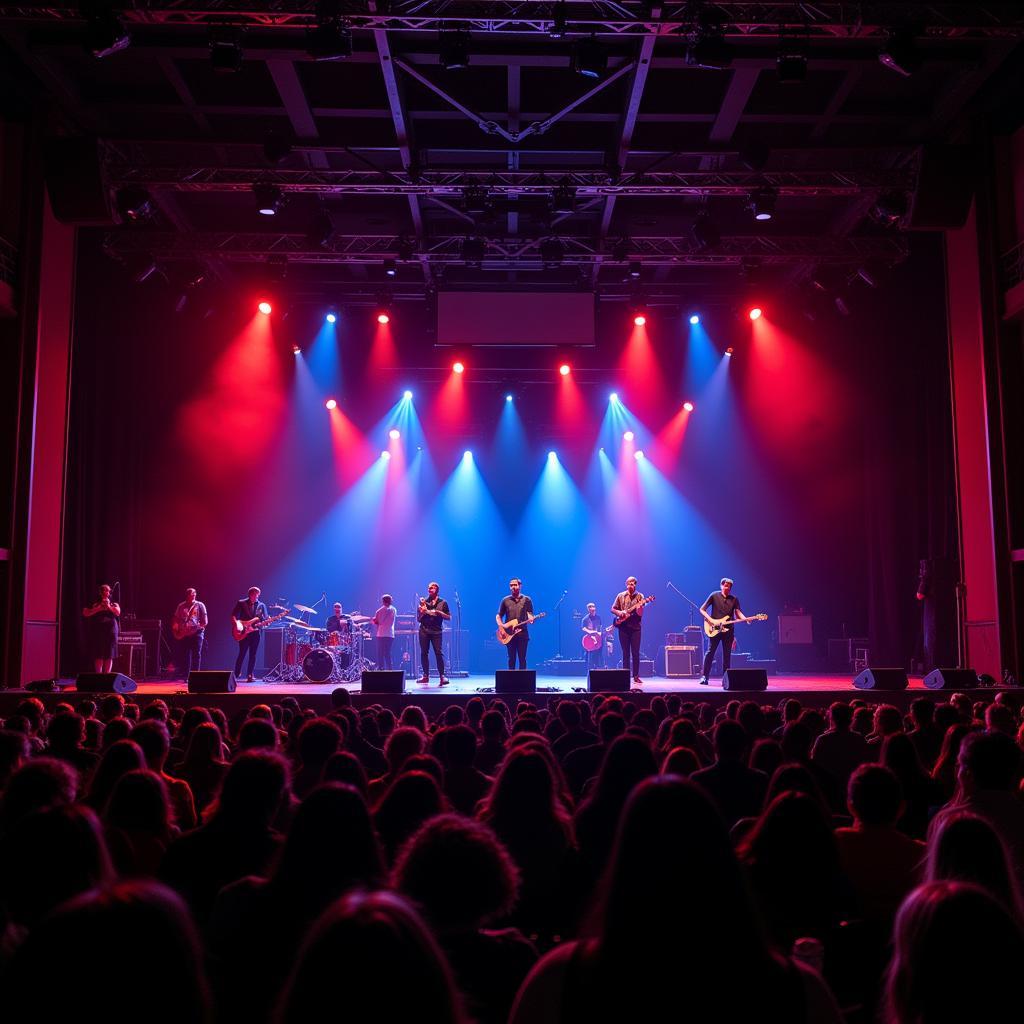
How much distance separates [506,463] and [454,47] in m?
12.0

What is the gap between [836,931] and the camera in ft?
9.87

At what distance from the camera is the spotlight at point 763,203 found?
14414mm

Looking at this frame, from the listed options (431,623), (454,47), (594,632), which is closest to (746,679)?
(431,623)

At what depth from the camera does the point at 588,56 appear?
11227 millimetres

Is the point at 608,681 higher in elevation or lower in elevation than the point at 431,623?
lower

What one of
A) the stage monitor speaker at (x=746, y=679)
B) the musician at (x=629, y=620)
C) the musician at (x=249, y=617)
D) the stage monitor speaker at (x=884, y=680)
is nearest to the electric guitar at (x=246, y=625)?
the musician at (x=249, y=617)

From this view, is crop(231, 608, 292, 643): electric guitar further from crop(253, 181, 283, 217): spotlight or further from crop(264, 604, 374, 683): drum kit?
crop(253, 181, 283, 217): spotlight

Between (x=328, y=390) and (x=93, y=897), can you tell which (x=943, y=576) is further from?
(x=93, y=897)

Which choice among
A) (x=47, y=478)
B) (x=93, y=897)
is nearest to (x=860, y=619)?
(x=47, y=478)

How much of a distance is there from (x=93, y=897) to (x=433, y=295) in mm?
17938

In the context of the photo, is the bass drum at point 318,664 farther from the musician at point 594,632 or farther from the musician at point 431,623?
the musician at point 594,632

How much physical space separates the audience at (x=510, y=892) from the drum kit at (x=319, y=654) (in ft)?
37.3

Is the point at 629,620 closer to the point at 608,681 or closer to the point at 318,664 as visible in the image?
A: the point at 608,681

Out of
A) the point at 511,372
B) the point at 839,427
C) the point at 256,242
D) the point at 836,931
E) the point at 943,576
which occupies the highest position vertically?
the point at 256,242
